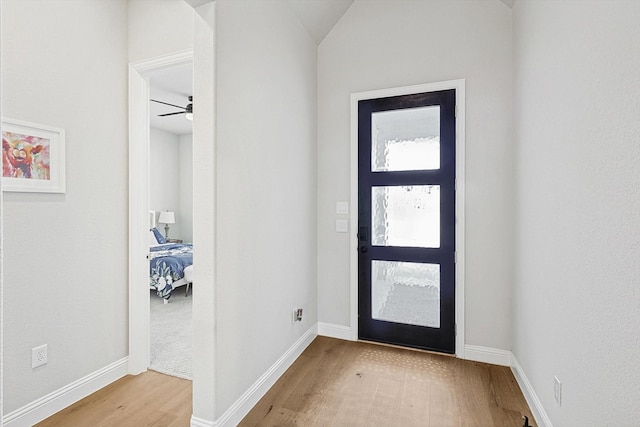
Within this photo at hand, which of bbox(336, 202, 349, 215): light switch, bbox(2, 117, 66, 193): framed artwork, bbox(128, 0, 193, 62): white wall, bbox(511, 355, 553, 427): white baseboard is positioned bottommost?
bbox(511, 355, 553, 427): white baseboard

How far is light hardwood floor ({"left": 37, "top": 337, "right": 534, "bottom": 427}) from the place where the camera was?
2010 mm

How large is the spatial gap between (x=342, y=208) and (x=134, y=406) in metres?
2.13

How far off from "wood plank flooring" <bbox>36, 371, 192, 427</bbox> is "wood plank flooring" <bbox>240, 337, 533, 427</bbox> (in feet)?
1.55

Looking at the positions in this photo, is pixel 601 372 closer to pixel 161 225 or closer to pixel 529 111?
pixel 529 111

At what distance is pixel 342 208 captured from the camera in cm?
314

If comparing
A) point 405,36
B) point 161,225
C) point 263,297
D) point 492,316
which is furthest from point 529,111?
point 161,225

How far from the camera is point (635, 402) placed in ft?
3.67

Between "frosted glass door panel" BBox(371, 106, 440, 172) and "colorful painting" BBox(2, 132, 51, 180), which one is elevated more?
"frosted glass door panel" BBox(371, 106, 440, 172)

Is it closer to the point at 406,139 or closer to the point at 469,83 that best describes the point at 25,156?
the point at 406,139

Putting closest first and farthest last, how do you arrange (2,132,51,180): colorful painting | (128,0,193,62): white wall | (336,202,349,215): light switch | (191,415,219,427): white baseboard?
(191,415,219,427): white baseboard
(2,132,51,180): colorful painting
(128,0,193,62): white wall
(336,202,349,215): light switch

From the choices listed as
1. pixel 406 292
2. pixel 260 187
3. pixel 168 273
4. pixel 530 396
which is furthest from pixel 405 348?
pixel 168 273

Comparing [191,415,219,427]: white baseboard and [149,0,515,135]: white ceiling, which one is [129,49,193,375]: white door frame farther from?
[191,415,219,427]: white baseboard

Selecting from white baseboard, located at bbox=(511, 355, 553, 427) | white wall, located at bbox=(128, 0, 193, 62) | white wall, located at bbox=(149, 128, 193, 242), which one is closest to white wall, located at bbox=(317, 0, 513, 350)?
white baseboard, located at bbox=(511, 355, 553, 427)

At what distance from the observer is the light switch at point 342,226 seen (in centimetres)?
313
